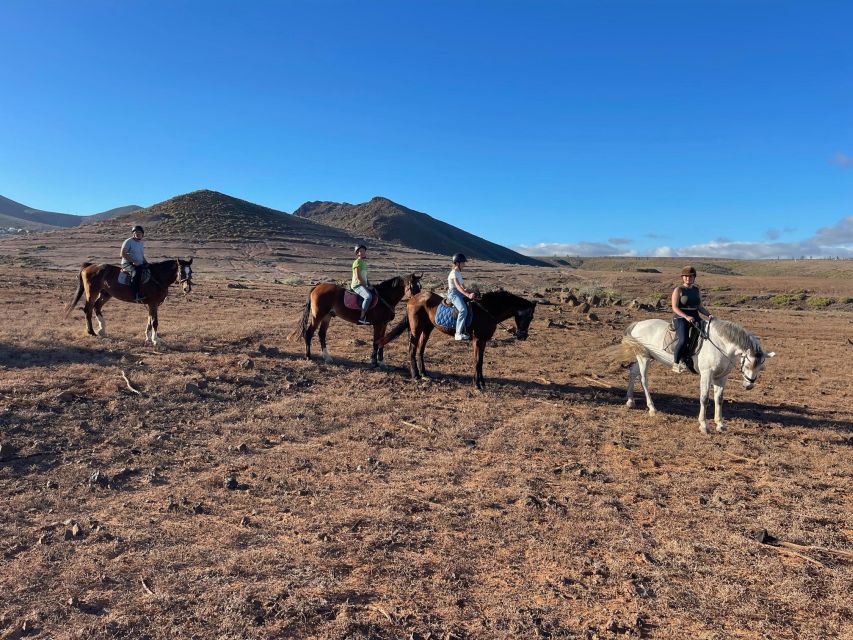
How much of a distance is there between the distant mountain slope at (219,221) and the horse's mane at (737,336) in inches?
2672

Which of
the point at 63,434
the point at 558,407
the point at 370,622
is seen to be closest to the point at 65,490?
the point at 63,434

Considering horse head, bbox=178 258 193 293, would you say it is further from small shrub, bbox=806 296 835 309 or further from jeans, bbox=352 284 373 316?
small shrub, bbox=806 296 835 309

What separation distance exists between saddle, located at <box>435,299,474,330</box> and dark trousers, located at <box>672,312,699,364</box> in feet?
12.8

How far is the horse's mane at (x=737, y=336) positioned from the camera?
792 cm

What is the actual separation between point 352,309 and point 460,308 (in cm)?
268

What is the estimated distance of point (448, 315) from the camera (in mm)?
10648

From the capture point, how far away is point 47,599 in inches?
146

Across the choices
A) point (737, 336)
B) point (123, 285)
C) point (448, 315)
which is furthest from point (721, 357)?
point (123, 285)

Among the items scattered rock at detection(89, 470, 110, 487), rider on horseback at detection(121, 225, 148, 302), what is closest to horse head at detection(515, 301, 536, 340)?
scattered rock at detection(89, 470, 110, 487)

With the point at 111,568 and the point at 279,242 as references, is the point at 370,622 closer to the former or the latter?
the point at 111,568

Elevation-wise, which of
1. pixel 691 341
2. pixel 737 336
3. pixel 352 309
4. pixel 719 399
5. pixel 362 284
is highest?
pixel 362 284

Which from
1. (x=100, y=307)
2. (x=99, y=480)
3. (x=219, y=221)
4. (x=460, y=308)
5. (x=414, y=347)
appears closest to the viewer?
(x=99, y=480)

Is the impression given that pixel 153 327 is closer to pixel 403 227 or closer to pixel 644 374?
pixel 644 374

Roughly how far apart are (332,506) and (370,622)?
1903 millimetres
